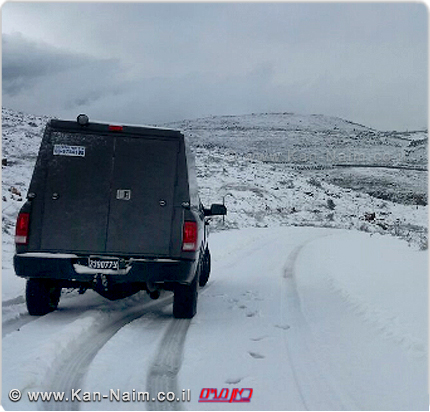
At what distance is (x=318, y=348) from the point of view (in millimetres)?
5484

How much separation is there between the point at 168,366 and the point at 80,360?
0.85 m

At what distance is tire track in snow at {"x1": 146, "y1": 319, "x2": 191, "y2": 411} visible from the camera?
3976 mm

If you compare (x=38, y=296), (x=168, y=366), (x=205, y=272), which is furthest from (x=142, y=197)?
(x=205, y=272)

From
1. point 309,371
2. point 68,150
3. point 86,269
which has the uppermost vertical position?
point 68,150

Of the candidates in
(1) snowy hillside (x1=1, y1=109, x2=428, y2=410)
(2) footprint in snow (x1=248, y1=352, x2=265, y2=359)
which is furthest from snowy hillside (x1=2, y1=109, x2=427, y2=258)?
(2) footprint in snow (x1=248, y1=352, x2=265, y2=359)

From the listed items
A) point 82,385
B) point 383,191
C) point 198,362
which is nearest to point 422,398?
point 198,362

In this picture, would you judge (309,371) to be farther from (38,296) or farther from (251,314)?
(38,296)

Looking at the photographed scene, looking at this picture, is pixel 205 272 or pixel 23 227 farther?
pixel 205 272

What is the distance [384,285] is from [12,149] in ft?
84.1

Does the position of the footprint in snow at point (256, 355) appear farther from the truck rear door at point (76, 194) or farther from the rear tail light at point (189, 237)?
the truck rear door at point (76, 194)

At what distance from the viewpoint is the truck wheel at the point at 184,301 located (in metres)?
6.77

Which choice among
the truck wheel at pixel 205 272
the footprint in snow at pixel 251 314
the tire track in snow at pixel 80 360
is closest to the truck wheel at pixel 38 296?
the tire track in snow at pixel 80 360

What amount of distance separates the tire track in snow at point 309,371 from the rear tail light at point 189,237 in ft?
5.23

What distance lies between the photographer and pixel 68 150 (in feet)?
21.0
